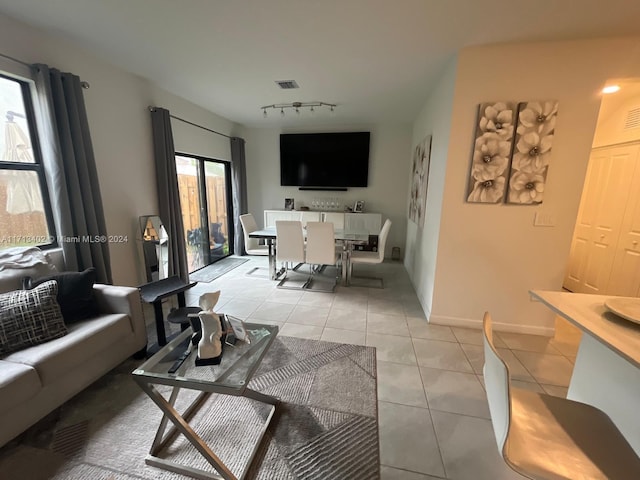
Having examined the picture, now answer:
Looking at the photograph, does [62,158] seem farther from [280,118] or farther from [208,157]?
[280,118]

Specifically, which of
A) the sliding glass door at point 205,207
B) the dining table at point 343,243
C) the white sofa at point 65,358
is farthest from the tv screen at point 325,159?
the white sofa at point 65,358

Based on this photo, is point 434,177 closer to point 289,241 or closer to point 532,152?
point 532,152

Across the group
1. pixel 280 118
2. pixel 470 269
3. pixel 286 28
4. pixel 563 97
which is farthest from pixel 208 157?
pixel 563 97

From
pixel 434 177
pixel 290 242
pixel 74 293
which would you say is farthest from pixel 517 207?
pixel 74 293

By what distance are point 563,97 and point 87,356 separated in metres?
4.01

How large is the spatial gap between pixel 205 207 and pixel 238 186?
879 millimetres

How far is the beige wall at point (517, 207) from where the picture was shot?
6.99ft

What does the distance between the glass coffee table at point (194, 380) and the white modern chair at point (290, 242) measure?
196 centimetres

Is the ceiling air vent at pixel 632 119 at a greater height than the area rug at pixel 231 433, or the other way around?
the ceiling air vent at pixel 632 119

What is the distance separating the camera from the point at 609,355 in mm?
1229

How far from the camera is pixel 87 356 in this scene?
5.47 feet

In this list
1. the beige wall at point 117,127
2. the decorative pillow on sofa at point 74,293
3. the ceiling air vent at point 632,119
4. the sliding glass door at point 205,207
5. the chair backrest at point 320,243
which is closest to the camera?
the decorative pillow on sofa at point 74,293

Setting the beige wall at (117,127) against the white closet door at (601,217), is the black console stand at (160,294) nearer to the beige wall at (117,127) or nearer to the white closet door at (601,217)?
the beige wall at (117,127)

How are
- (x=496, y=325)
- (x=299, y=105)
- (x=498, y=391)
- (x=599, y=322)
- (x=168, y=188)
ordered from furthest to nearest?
1. (x=299, y=105)
2. (x=168, y=188)
3. (x=496, y=325)
4. (x=599, y=322)
5. (x=498, y=391)
